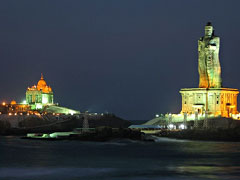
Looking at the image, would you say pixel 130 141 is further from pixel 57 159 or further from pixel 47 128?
pixel 47 128

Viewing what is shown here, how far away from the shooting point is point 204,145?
268 feet

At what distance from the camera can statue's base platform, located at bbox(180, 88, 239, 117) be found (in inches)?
4380

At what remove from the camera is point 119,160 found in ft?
209

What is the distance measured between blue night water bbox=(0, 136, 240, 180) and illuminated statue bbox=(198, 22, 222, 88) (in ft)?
95.3

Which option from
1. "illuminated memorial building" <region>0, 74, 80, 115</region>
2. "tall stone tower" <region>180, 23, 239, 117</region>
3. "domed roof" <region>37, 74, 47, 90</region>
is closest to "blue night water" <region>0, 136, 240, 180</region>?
"tall stone tower" <region>180, 23, 239, 117</region>

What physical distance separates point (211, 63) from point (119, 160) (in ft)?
179

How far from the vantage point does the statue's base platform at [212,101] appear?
111250mm

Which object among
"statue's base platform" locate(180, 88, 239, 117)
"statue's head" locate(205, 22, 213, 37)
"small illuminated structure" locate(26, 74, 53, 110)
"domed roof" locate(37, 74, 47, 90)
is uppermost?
"statue's head" locate(205, 22, 213, 37)

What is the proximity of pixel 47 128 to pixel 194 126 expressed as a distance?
3891 cm

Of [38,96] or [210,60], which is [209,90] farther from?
[38,96]

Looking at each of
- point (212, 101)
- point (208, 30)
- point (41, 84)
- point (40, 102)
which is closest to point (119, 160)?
point (212, 101)

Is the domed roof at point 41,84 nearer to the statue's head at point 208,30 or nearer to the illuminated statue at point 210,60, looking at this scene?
the illuminated statue at point 210,60

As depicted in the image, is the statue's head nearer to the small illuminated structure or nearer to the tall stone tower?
the tall stone tower

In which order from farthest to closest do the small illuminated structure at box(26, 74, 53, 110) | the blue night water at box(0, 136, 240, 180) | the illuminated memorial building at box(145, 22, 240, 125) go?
the small illuminated structure at box(26, 74, 53, 110), the illuminated memorial building at box(145, 22, 240, 125), the blue night water at box(0, 136, 240, 180)
